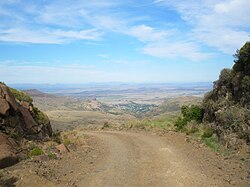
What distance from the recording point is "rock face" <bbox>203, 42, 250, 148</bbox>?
14547mm

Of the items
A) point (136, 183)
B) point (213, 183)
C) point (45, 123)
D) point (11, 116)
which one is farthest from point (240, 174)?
point (45, 123)

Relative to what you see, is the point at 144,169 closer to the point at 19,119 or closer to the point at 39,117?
the point at 19,119

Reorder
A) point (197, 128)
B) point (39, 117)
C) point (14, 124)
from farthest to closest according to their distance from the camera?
point (197, 128) → point (39, 117) → point (14, 124)

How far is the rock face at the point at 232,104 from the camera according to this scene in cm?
1455

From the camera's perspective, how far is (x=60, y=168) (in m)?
11.4

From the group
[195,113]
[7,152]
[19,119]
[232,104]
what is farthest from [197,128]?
[7,152]

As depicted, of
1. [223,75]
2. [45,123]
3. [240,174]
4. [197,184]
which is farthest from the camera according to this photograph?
[223,75]

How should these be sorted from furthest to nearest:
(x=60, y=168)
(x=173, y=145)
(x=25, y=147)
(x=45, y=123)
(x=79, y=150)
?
1. (x=45, y=123)
2. (x=173, y=145)
3. (x=79, y=150)
4. (x=25, y=147)
5. (x=60, y=168)

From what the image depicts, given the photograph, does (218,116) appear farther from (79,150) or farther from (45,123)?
(45,123)

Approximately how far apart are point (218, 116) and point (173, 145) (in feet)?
11.2

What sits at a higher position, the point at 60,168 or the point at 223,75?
the point at 223,75

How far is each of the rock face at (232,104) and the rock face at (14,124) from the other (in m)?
9.88

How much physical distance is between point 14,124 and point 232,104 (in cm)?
1222

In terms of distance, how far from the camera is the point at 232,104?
17.6 m
